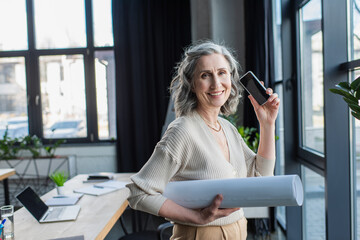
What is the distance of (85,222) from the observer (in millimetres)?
2131

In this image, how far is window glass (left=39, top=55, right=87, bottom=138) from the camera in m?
5.40

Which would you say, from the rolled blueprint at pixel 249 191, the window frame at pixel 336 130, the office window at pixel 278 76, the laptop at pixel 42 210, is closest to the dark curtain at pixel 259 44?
the office window at pixel 278 76

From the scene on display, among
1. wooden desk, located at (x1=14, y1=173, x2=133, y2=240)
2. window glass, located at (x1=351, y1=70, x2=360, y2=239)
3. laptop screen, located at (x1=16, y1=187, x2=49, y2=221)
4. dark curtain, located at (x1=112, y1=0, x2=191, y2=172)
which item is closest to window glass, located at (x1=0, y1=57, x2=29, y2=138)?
dark curtain, located at (x1=112, y1=0, x2=191, y2=172)

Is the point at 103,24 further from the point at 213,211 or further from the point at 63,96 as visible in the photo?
the point at 213,211

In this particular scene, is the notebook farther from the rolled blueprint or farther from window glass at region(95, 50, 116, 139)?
window glass at region(95, 50, 116, 139)

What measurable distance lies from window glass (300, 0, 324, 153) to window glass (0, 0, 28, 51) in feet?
13.5

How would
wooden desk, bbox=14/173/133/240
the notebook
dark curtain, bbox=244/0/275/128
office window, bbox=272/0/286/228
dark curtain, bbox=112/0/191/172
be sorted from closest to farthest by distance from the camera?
wooden desk, bbox=14/173/133/240 < the notebook < dark curtain, bbox=244/0/275/128 < office window, bbox=272/0/286/228 < dark curtain, bbox=112/0/191/172

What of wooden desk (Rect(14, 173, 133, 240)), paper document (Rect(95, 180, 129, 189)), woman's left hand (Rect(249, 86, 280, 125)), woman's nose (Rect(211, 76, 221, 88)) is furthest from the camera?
paper document (Rect(95, 180, 129, 189))

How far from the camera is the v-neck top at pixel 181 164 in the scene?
111cm

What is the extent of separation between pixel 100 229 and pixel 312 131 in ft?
5.94

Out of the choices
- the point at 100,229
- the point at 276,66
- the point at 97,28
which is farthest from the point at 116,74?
the point at 100,229

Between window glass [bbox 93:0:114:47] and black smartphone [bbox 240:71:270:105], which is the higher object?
window glass [bbox 93:0:114:47]

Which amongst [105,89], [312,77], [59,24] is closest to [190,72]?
[312,77]

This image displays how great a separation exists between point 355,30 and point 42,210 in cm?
213
